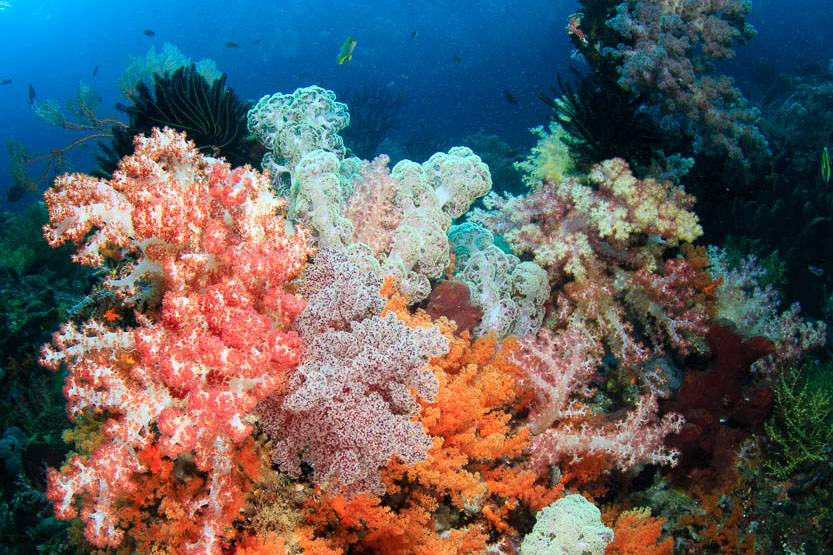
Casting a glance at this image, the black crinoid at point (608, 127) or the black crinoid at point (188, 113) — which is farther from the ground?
the black crinoid at point (188, 113)

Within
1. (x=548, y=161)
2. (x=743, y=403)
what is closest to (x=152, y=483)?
(x=743, y=403)

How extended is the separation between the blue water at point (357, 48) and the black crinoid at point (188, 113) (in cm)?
2483

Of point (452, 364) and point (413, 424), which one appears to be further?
point (452, 364)

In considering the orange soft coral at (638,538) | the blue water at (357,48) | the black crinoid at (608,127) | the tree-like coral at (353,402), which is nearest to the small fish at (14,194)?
the blue water at (357,48)

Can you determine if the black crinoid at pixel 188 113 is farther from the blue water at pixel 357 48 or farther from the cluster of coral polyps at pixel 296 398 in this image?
the blue water at pixel 357 48

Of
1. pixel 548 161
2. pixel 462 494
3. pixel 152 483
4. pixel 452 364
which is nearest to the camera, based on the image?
pixel 152 483

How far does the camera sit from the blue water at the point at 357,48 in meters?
38.6

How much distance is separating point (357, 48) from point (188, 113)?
6155 centimetres

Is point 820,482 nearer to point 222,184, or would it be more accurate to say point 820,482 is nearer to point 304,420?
point 304,420

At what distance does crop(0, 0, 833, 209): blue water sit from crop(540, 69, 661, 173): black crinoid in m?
25.0

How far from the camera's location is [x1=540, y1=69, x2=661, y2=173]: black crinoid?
4793 mm

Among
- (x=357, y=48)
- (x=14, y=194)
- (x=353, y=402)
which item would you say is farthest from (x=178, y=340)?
(x=357, y=48)

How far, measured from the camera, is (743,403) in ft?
11.4

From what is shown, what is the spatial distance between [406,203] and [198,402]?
2627 millimetres
